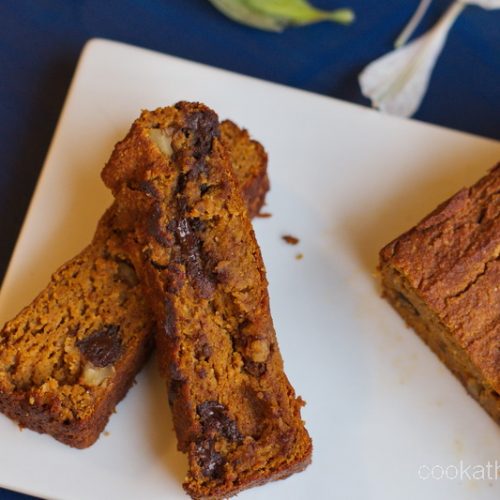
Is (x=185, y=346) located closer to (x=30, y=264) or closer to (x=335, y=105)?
(x=30, y=264)

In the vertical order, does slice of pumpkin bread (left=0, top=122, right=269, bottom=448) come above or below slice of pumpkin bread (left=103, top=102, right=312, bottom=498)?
below

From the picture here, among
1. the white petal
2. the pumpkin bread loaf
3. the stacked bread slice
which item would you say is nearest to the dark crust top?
the pumpkin bread loaf

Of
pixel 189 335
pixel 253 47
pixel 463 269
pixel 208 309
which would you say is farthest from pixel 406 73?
pixel 189 335

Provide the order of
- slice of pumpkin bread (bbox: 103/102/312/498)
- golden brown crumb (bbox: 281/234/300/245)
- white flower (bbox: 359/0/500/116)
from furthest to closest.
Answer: white flower (bbox: 359/0/500/116) → golden brown crumb (bbox: 281/234/300/245) → slice of pumpkin bread (bbox: 103/102/312/498)

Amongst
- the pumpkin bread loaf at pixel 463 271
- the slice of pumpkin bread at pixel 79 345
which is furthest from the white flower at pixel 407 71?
the slice of pumpkin bread at pixel 79 345

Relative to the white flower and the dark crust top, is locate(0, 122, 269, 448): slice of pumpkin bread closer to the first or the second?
the dark crust top

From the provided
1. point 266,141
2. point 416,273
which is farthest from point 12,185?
point 416,273

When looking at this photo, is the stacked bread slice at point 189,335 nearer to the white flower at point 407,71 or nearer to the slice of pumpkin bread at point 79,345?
the slice of pumpkin bread at point 79,345
